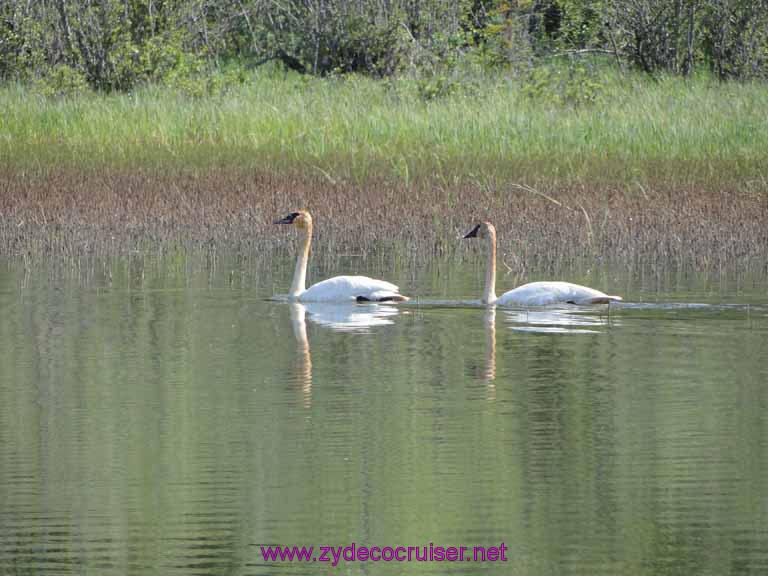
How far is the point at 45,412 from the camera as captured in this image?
22.6 ft

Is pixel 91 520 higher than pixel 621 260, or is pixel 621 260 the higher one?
pixel 91 520

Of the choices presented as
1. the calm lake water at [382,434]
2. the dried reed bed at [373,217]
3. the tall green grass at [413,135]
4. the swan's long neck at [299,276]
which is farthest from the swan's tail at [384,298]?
the tall green grass at [413,135]

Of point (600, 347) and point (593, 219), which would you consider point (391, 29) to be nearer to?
point (593, 219)

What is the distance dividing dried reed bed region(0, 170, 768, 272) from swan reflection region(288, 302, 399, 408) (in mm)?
2252

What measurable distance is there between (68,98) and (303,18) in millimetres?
5841

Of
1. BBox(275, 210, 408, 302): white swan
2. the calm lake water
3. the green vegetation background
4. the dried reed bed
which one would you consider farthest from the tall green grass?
the calm lake water

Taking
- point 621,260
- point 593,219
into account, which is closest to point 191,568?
point 621,260

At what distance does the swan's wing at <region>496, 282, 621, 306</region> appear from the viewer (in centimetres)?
986

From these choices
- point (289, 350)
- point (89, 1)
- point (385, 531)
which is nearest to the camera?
point (385, 531)

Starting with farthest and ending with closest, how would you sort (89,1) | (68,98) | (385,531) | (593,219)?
(89,1) < (68,98) < (593,219) < (385,531)

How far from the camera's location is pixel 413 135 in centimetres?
1706

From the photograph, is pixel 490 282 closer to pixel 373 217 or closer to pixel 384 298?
pixel 384 298

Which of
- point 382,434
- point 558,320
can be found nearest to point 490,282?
point 558,320

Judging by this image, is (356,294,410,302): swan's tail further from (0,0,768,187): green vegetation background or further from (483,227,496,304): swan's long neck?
(0,0,768,187): green vegetation background
